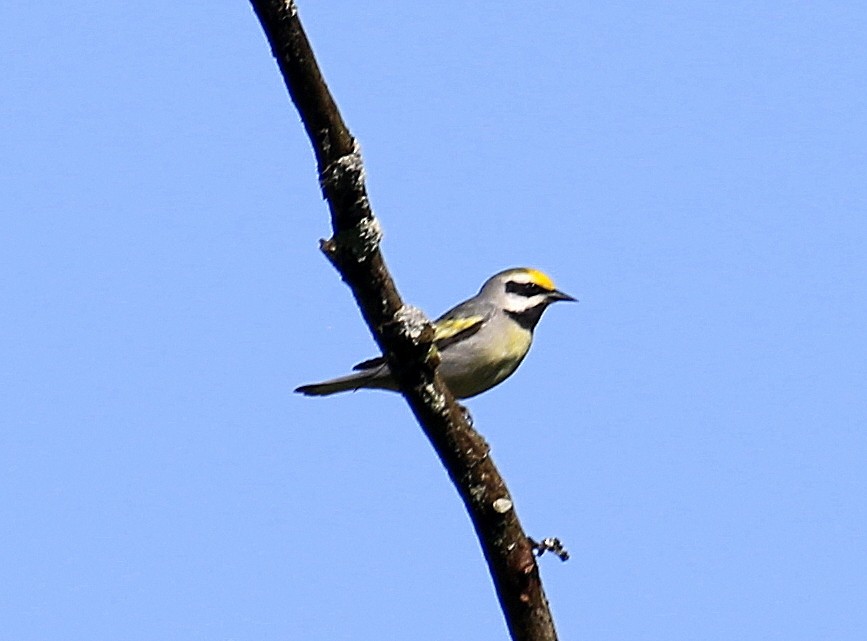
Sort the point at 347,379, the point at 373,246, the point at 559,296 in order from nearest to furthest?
1. the point at 373,246
2. the point at 347,379
3. the point at 559,296

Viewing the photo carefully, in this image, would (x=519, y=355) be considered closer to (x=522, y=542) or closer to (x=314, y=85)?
(x=522, y=542)

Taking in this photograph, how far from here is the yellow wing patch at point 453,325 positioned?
10.1 meters

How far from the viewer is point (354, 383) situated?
984 cm

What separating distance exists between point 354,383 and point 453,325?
2.96 feet

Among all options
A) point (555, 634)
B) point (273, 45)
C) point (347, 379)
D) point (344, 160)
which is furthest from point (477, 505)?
point (347, 379)

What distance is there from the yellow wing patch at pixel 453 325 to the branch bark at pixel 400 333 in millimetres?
4608

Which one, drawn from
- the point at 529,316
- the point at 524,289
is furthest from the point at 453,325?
the point at 524,289

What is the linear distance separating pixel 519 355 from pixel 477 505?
514 cm

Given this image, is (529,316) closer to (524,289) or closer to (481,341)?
(524,289)

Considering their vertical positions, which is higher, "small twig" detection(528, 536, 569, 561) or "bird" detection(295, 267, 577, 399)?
"bird" detection(295, 267, 577, 399)

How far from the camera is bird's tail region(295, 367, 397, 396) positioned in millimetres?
9688

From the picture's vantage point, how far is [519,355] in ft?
34.3

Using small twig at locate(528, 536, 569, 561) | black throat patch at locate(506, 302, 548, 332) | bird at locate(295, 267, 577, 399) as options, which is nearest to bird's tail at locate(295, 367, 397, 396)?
bird at locate(295, 267, 577, 399)

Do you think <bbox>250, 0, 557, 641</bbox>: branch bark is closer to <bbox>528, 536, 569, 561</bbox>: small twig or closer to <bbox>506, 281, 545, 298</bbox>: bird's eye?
<bbox>528, 536, 569, 561</bbox>: small twig
